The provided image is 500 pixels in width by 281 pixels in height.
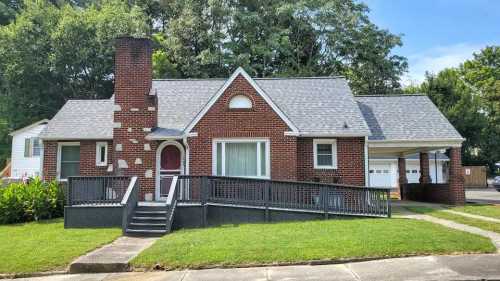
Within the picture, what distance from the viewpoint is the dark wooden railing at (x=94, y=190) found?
48.2ft

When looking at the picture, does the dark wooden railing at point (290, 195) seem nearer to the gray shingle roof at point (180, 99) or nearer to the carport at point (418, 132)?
the gray shingle roof at point (180, 99)

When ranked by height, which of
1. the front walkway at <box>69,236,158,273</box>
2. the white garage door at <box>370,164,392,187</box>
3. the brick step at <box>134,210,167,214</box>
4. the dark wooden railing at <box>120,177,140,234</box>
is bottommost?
the front walkway at <box>69,236,158,273</box>

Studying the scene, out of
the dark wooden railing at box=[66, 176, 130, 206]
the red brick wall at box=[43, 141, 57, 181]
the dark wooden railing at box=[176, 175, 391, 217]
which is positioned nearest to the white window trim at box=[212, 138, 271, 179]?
the dark wooden railing at box=[176, 175, 391, 217]

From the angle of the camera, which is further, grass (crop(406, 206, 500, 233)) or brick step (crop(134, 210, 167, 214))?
brick step (crop(134, 210, 167, 214))

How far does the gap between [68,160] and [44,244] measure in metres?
10.3

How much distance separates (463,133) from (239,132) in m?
38.5

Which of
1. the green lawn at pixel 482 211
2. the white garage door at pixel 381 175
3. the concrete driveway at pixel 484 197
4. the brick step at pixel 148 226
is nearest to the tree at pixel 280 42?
the white garage door at pixel 381 175

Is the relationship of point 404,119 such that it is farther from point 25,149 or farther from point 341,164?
point 25,149

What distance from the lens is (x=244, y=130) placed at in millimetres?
17672

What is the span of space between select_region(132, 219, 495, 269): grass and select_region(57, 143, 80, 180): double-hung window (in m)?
10.6

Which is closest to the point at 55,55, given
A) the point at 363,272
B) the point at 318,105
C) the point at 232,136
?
the point at 232,136

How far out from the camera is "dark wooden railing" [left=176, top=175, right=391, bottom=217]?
590 inches

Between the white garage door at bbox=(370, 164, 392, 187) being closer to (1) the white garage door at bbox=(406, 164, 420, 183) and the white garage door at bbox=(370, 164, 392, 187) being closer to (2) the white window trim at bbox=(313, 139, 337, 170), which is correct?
(1) the white garage door at bbox=(406, 164, 420, 183)

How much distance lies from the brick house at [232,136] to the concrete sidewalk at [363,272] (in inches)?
345
